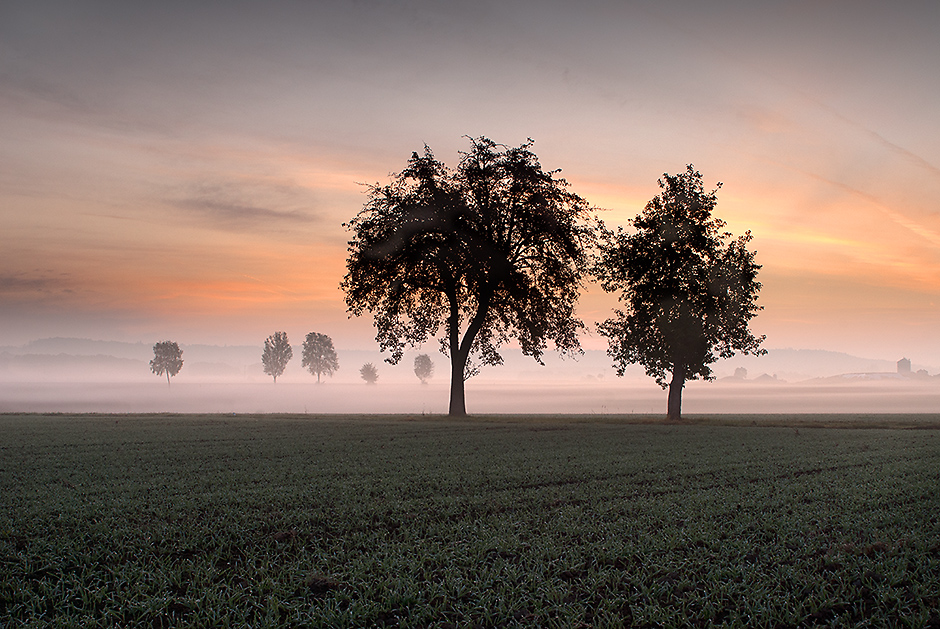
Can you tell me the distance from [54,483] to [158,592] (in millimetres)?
8575

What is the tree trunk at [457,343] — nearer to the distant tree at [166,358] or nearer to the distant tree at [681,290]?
the distant tree at [681,290]

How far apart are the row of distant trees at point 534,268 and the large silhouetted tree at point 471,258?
3.1 inches

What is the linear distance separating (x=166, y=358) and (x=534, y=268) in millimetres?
185910

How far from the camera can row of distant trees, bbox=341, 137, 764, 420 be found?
37.7 meters

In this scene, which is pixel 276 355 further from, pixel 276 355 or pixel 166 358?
pixel 166 358

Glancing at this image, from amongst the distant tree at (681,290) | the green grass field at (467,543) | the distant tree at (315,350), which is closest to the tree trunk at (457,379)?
the distant tree at (681,290)

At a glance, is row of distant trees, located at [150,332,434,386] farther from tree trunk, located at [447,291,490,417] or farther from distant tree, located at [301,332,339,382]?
tree trunk, located at [447,291,490,417]

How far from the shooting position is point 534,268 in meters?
39.8

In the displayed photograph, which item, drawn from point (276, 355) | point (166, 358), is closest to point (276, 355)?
point (276, 355)

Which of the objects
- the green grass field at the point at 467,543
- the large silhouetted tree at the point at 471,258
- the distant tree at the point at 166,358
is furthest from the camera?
the distant tree at the point at 166,358

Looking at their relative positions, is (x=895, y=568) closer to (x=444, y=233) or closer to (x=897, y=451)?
(x=897, y=451)

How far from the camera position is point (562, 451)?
60.8ft

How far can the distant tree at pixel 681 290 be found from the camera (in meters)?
37.8

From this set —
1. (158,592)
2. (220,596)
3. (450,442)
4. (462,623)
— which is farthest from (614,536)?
(450,442)
